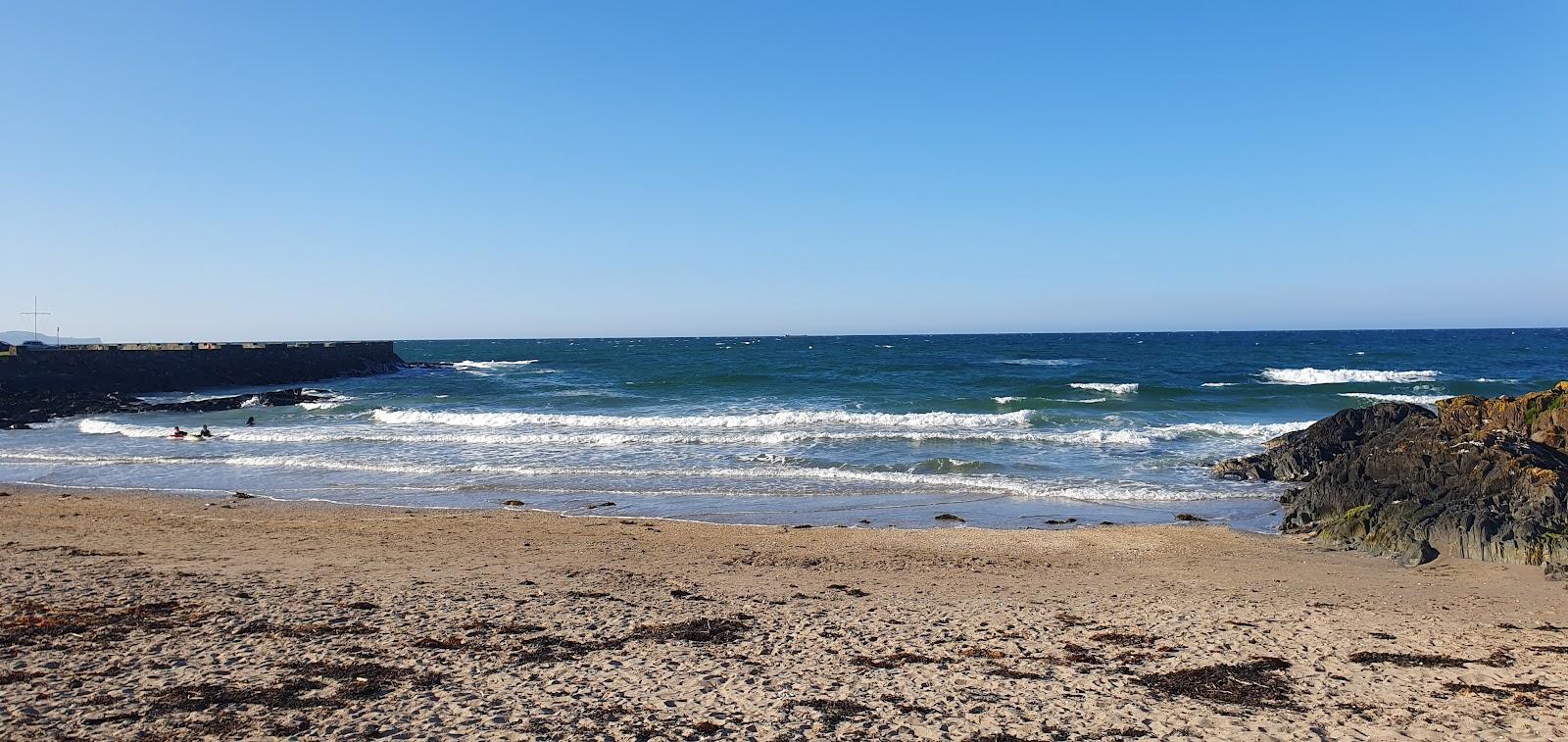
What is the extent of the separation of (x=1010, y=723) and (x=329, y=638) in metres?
5.30

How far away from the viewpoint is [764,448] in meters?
21.6

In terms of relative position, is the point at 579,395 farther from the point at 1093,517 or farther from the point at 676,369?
the point at 1093,517

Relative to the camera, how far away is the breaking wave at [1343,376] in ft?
135

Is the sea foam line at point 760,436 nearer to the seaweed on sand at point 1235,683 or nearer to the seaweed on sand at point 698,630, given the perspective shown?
the seaweed on sand at point 698,630

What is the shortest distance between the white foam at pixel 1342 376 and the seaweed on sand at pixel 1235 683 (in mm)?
39286

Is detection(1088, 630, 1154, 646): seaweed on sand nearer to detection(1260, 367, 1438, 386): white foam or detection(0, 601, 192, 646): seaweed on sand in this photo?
detection(0, 601, 192, 646): seaweed on sand

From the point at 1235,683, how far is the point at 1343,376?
147ft

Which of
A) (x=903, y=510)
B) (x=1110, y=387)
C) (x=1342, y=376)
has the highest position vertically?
(x=1342, y=376)

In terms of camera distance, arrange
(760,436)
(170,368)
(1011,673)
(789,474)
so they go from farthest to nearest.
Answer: (170,368) < (760,436) < (789,474) < (1011,673)

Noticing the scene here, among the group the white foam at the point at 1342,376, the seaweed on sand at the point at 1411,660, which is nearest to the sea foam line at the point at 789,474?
the seaweed on sand at the point at 1411,660

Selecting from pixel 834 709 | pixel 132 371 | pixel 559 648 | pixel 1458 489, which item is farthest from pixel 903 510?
pixel 132 371

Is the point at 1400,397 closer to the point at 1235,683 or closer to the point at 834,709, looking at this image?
the point at 1235,683

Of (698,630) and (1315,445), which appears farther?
(1315,445)

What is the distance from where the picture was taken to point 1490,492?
38.9 ft
